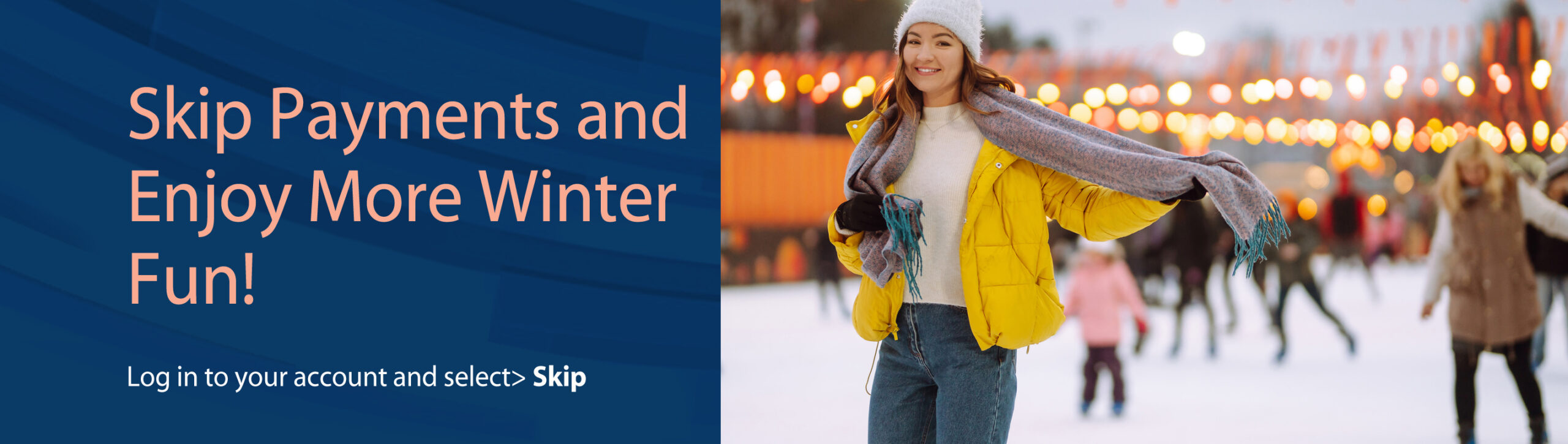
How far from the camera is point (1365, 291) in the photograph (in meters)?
13.9

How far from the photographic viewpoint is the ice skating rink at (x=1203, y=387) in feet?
15.7

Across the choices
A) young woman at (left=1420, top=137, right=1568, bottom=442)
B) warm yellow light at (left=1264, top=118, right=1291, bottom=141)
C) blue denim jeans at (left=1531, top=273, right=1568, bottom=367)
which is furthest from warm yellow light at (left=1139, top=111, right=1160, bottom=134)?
young woman at (left=1420, top=137, right=1568, bottom=442)

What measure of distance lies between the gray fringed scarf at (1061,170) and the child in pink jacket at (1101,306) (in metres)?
2.96

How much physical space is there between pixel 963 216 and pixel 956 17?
1.22ft

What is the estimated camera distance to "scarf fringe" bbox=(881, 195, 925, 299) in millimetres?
2049

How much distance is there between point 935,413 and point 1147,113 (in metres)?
12.5

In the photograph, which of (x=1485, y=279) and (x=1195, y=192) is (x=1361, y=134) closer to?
(x=1485, y=279)

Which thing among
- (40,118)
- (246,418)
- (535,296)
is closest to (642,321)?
(535,296)

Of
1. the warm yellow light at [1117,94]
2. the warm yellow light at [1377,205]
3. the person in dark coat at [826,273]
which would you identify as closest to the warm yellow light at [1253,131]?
the warm yellow light at [1117,94]

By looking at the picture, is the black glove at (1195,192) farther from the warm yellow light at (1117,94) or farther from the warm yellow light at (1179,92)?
the warm yellow light at (1179,92)

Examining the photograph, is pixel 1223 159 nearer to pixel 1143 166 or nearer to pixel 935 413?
pixel 1143 166

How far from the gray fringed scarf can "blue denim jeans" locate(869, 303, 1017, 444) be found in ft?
0.30

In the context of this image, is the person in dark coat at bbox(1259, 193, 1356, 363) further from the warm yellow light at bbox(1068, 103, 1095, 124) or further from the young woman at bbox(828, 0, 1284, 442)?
the young woman at bbox(828, 0, 1284, 442)

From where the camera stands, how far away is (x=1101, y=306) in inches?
207
